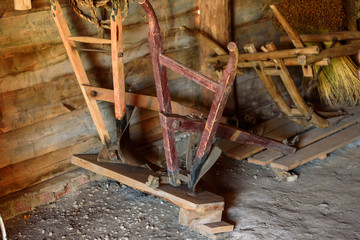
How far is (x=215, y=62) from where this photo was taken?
14.2ft

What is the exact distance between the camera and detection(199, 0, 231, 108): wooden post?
14.0ft

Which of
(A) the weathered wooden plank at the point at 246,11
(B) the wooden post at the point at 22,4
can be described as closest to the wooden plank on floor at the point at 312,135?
(A) the weathered wooden plank at the point at 246,11

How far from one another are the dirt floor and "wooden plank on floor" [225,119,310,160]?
18cm

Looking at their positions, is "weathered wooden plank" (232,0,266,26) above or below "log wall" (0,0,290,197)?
above

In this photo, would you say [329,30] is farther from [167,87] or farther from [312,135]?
[167,87]

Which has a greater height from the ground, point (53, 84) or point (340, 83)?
point (53, 84)

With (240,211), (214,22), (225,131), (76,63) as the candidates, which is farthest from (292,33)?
(76,63)

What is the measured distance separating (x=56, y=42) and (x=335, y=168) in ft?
9.07

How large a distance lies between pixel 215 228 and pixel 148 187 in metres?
0.58

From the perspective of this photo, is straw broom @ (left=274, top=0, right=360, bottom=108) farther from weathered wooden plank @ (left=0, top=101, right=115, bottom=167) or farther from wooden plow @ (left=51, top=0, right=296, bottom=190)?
weathered wooden plank @ (left=0, top=101, right=115, bottom=167)

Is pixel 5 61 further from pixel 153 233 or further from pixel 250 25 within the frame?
pixel 250 25

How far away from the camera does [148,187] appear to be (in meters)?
3.34

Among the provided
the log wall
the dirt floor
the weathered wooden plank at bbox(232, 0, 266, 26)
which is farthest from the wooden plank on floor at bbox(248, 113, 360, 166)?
the weathered wooden plank at bbox(232, 0, 266, 26)

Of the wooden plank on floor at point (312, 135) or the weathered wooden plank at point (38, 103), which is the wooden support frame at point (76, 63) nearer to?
the weathered wooden plank at point (38, 103)
